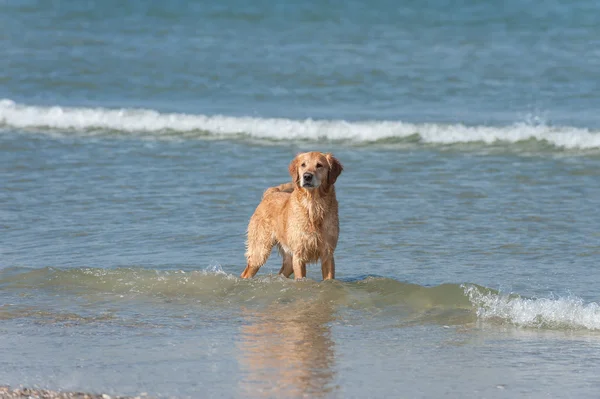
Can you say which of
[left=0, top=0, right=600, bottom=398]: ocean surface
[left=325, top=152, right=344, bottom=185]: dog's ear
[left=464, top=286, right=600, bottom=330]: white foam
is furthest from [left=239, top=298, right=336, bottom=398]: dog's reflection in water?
[left=464, top=286, right=600, bottom=330]: white foam

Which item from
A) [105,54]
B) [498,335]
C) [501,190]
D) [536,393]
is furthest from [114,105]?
[536,393]

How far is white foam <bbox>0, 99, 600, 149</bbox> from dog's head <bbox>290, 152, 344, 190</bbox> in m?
7.35

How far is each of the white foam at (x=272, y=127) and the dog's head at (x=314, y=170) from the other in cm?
735

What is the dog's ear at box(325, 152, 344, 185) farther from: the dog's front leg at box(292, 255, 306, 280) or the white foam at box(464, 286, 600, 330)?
the white foam at box(464, 286, 600, 330)

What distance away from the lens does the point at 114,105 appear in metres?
19.1

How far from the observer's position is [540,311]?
7.08m

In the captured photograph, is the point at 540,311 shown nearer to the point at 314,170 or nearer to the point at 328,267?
the point at 328,267

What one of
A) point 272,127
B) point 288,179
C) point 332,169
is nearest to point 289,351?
point 332,169

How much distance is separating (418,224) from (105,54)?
47.9 feet

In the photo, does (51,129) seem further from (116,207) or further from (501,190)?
(501,190)

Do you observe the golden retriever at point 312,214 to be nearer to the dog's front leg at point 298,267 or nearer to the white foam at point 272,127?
the dog's front leg at point 298,267

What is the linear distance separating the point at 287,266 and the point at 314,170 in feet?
3.62

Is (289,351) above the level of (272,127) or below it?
below

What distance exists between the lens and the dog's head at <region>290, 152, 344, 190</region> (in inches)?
311
